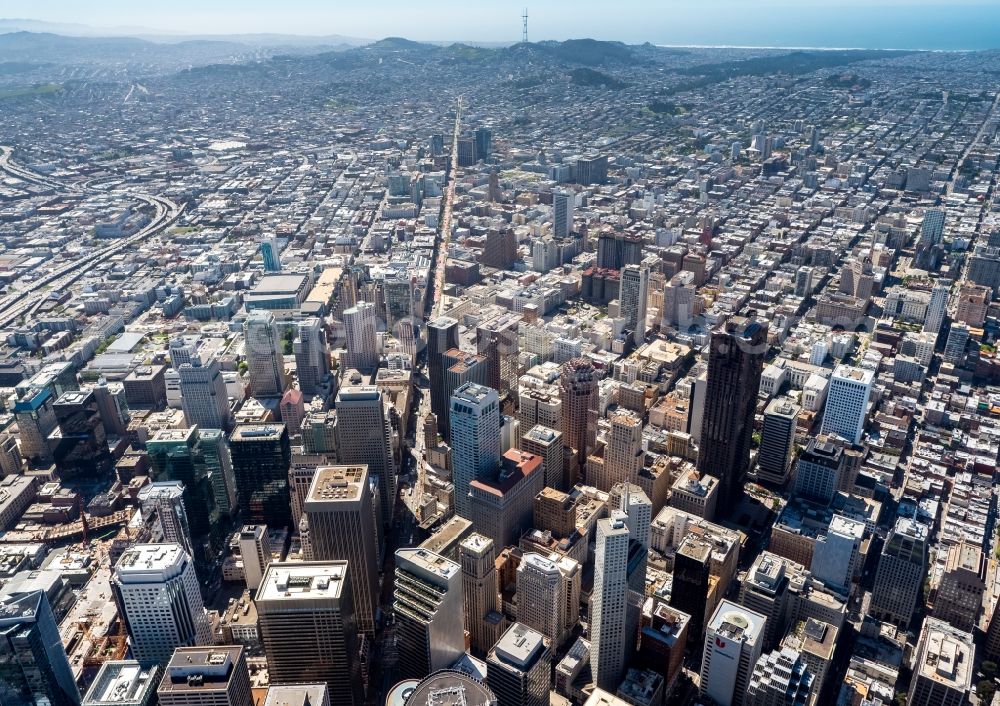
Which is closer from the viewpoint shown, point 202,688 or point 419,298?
point 202,688

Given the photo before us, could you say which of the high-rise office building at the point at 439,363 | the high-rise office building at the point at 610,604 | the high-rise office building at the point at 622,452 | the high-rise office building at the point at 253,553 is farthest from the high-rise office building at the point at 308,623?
the high-rise office building at the point at 439,363

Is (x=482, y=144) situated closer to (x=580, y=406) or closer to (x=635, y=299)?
(x=635, y=299)

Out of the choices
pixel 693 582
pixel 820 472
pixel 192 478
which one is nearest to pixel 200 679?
pixel 192 478

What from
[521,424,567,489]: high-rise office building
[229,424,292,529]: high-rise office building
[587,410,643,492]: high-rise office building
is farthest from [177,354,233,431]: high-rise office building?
[587,410,643,492]: high-rise office building

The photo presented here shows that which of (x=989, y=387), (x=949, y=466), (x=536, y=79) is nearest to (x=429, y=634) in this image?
(x=949, y=466)

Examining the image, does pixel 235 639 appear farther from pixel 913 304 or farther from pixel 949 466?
pixel 913 304

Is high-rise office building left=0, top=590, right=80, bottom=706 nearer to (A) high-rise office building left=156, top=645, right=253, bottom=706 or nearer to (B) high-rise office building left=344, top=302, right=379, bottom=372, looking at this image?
(A) high-rise office building left=156, top=645, right=253, bottom=706

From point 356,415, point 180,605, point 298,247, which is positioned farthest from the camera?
point 298,247
